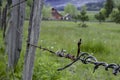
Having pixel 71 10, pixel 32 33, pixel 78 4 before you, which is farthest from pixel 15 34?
pixel 78 4

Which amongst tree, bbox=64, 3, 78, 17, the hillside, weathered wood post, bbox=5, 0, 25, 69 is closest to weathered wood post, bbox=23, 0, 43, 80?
weathered wood post, bbox=5, 0, 25, 69

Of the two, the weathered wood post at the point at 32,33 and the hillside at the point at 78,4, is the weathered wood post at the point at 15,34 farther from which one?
the hillside at the point at 78,4

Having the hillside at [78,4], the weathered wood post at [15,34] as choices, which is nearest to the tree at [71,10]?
the hillside at [78,4]

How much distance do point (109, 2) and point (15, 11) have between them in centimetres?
7291

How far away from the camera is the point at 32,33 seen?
2945 mm

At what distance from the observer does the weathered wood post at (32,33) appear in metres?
2.89

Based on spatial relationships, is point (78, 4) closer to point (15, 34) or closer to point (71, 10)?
point (71, 10)

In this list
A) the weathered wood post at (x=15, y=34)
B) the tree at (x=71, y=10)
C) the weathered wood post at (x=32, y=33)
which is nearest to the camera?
the weathered wood post at (x=32, y=33)

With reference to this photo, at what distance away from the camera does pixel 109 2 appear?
75.8m

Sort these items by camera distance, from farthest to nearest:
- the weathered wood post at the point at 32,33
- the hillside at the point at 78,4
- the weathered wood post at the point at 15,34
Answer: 1. the hillside at the point at 78,4
2. the weathered wood post at the point at 15,34
3. the weathered wood post at the point at 32,33

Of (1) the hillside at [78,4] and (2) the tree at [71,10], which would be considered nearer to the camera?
(2) the tree at [71,10]

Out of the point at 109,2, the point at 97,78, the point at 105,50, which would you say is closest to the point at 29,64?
the point at 97,78

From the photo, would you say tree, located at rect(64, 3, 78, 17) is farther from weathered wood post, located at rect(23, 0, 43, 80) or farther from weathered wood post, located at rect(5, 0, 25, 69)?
weathered wood post, located at rect(23, 0, 43, 80)

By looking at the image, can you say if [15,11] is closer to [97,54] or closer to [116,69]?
[116,69]
